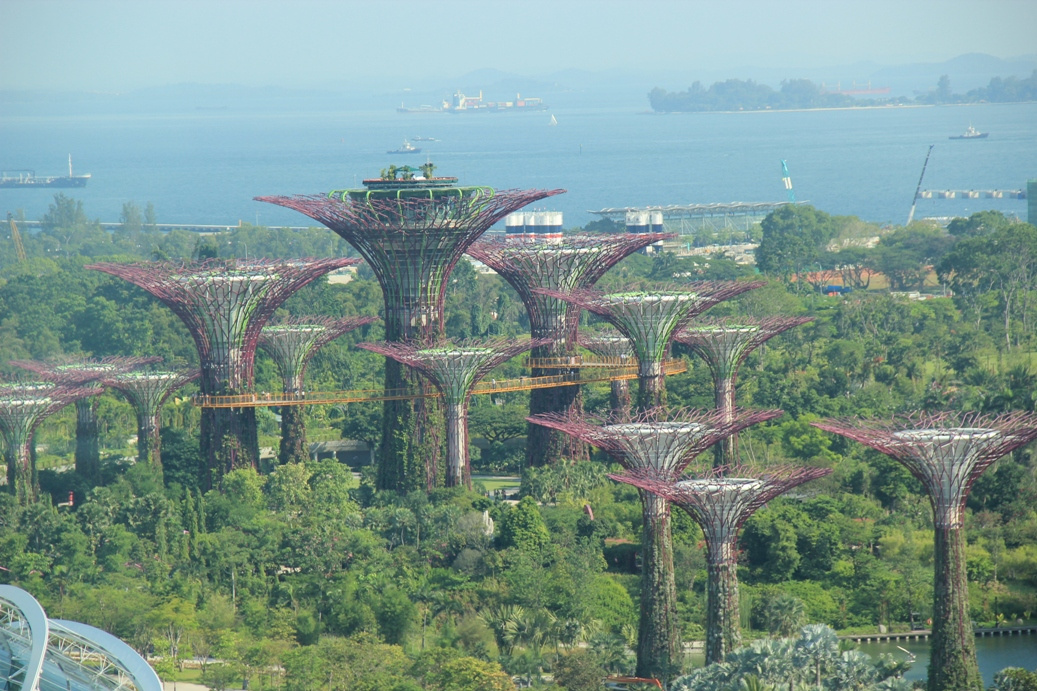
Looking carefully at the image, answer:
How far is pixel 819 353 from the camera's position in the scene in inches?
3371

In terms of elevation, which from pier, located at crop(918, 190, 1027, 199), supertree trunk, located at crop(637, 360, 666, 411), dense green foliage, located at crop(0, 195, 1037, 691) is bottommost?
dense green foliage, located at crop(0, 195, 1037, 691)

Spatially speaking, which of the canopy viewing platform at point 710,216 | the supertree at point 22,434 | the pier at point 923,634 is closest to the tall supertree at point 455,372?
the supertree at point 22,434

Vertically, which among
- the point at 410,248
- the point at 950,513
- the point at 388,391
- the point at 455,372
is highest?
the point at 410,248

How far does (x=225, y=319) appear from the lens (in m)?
63.8

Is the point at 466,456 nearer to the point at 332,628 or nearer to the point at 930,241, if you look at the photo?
the point at 332,628

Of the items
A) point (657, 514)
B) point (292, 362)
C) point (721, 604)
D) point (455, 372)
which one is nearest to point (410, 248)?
point (455, 372)

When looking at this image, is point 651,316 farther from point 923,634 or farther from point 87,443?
point 87,443

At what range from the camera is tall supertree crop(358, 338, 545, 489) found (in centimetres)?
6178

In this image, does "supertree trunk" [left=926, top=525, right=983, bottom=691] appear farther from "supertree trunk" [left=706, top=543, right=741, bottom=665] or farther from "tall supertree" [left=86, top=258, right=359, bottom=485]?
"tall supertree" [left=86, top=258, right=359, bottom=485]

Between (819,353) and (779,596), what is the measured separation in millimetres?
37369

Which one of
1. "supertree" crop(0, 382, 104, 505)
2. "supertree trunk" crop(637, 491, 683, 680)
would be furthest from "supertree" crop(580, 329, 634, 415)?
"supertree trunk" crop(637, 491, 683, 680)

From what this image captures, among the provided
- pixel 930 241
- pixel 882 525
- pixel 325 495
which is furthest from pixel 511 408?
pixel 930 241

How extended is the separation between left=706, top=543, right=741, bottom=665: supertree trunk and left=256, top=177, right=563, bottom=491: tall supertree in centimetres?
2042

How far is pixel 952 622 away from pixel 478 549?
52.8 feet
